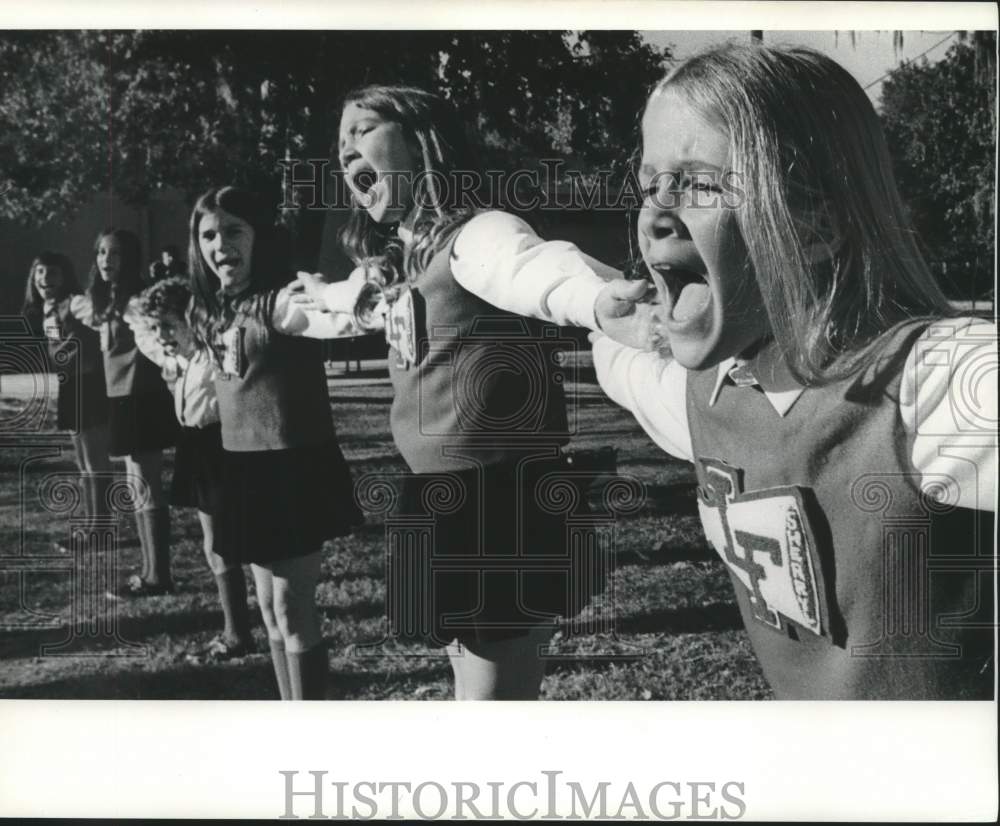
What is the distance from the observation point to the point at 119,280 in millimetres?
2936

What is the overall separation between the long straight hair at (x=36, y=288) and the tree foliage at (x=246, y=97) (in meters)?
0.10

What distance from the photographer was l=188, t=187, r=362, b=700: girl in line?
294 centimetres

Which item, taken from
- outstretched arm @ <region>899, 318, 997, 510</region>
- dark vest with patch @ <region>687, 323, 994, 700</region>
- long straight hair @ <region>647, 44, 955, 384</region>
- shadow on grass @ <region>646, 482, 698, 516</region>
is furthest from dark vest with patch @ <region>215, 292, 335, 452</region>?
outstretched arm @ <region>899, 318, 997, 510</region>

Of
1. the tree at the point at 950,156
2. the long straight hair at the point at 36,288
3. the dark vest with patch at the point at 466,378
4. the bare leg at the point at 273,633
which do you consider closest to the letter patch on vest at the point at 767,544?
the dark vest with patch at the point at 466,378

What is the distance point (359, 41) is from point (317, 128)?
24cm

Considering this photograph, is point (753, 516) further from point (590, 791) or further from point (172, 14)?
Answer: point (172, 14)

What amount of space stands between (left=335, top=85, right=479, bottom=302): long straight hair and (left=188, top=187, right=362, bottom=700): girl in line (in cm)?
26

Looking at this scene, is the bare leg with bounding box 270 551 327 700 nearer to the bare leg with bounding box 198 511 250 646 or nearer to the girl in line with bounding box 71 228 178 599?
the bare leg with bounding box 198 511 250 646

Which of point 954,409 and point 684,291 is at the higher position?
point 684,291

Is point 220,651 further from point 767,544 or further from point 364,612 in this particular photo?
point 767,544

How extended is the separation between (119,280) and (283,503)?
0.72m

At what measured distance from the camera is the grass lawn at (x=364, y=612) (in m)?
2.90

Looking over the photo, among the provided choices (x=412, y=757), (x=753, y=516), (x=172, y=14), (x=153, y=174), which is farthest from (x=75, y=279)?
(x=753, y=516)

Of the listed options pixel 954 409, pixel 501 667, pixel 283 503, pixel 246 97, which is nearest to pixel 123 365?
pixel 283 503
